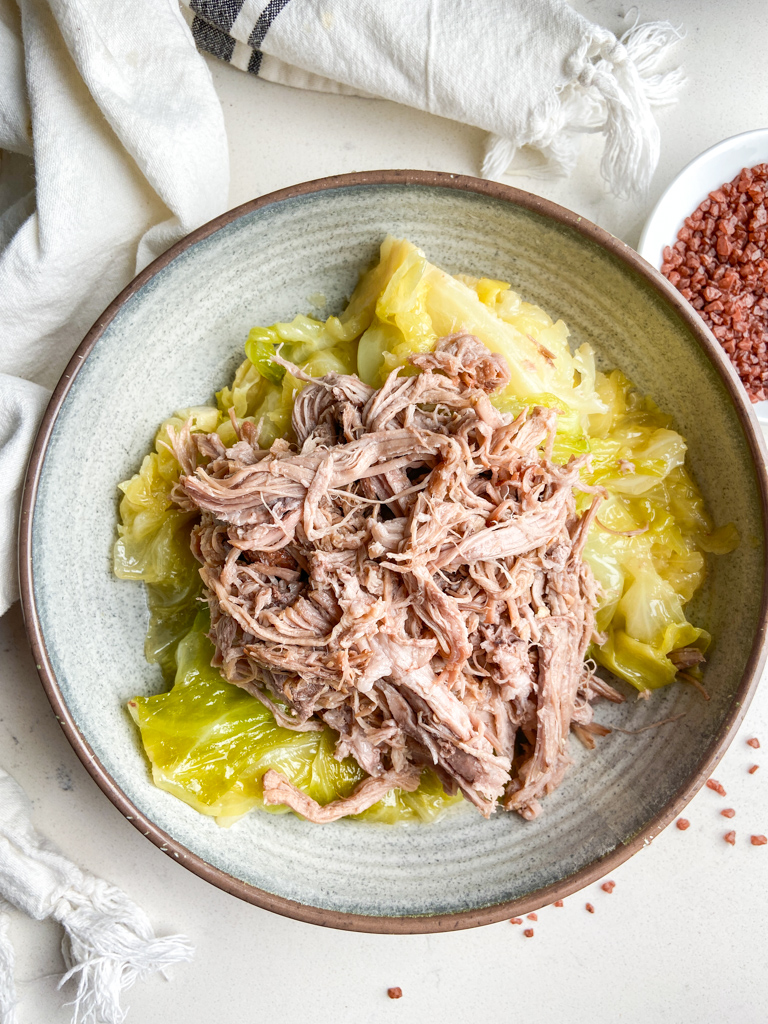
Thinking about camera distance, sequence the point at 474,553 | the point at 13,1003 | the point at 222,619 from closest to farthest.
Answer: the point at 474,553 < the point at 222,619 < the point at 13,1003

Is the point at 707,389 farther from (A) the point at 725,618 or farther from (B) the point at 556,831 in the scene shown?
(B) the point at 556,831

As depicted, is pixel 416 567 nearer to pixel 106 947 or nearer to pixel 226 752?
pixel 226 752

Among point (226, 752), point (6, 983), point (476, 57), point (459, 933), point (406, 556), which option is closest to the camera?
point (406, 556)

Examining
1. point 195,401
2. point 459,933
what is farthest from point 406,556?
point 459,933

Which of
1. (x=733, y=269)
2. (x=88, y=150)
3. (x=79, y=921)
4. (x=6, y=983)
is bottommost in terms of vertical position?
(x=6, y=983)

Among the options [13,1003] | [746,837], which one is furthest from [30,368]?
[746,837]

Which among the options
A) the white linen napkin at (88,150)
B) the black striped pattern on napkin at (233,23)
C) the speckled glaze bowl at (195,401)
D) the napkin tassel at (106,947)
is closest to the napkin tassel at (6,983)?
the napkin tassel at (106,947)
